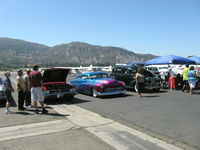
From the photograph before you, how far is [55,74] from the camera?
11562mm

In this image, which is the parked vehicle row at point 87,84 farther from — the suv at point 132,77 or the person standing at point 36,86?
the person standing at point 36,86

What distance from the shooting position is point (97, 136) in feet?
18.5

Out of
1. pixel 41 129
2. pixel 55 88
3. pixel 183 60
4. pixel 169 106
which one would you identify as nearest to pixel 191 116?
pixel 169 106

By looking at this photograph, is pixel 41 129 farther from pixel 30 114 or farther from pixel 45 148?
pixel 30 114

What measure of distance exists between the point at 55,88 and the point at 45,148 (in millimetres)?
6322

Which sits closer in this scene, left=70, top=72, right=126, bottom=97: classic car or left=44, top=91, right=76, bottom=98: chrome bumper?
left=44, top=91, right=76, bottom=98: chrome bumper

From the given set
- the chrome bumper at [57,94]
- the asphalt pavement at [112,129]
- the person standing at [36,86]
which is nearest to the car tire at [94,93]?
the chrome bumper at [57,94]

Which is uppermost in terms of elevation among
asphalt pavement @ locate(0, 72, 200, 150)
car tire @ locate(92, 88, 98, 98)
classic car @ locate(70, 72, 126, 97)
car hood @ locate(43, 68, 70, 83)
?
car hood @ locate(43, 68, 70, 83)

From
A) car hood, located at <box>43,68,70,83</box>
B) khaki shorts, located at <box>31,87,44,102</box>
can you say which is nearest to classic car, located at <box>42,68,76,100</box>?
car hood, located at <box>43,68,70,83</box>

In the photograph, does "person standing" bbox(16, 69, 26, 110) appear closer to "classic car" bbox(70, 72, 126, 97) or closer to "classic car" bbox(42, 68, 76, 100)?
"classic car" bbox(42, 68, 76, 100)

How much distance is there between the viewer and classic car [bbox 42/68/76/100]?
1070cm

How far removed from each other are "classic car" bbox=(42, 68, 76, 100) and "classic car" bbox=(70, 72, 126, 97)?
157 cm

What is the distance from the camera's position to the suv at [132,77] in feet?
47.4

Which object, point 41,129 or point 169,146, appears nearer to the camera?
point 169,146
